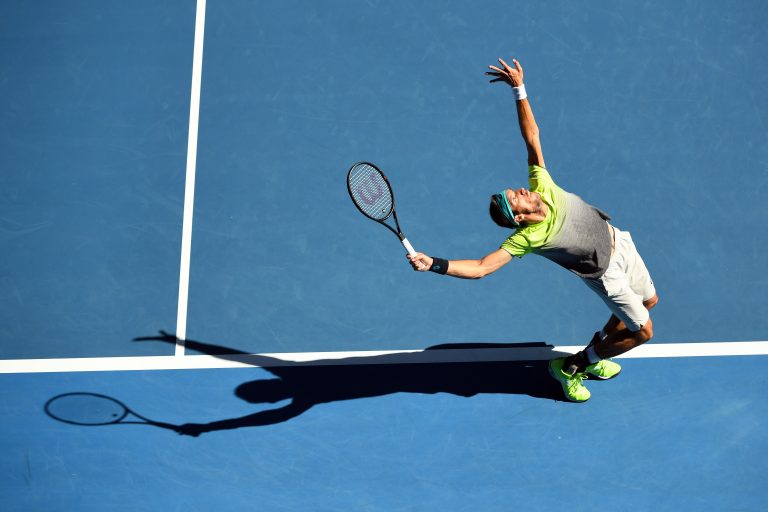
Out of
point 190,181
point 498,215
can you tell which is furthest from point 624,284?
point 190,181

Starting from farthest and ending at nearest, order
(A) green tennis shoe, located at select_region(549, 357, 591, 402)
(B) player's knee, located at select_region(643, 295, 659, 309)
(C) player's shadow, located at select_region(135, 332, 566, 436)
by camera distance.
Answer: (C) player's shadow, located at select_region(135, 332, 566, 436) → (A) green tennis shoe, located at select_region(549, 357, 591, 402) → (B) player's knee, located at select_region(643, 295, 659, 309)

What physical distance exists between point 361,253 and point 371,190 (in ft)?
3.48

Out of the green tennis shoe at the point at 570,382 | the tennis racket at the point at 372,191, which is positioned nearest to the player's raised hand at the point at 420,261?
the tennis racket at the point at 372,191

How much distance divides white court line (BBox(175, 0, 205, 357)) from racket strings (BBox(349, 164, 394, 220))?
176 cm

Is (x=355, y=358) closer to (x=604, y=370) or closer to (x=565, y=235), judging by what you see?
(x=604, y=370)

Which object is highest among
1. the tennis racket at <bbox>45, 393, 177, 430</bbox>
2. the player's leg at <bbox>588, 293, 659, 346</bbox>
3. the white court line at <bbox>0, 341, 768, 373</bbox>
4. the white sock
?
the player's leg at <bbox>588, 293, 659, 346</bbox>

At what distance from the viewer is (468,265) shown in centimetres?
540

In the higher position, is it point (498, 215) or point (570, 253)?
point (498, 215)

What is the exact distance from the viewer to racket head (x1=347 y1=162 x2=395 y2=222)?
596cm

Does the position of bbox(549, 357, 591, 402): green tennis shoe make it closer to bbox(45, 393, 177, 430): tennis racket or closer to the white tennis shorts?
the white tennis shorts

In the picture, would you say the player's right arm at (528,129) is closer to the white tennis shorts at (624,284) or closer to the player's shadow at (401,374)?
the white tennis shorts at (624,284)

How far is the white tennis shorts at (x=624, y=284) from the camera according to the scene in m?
5.86

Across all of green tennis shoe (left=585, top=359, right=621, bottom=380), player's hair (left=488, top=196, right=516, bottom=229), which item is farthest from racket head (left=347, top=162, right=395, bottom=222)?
green tennis shoe (left=585, top=359, right=621, bottom=380)

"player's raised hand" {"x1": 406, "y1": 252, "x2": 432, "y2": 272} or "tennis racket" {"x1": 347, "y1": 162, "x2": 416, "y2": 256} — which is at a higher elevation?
"tennis racket" {"x1": 347, "y1": 162, "x2": 416, "y2": 256}
